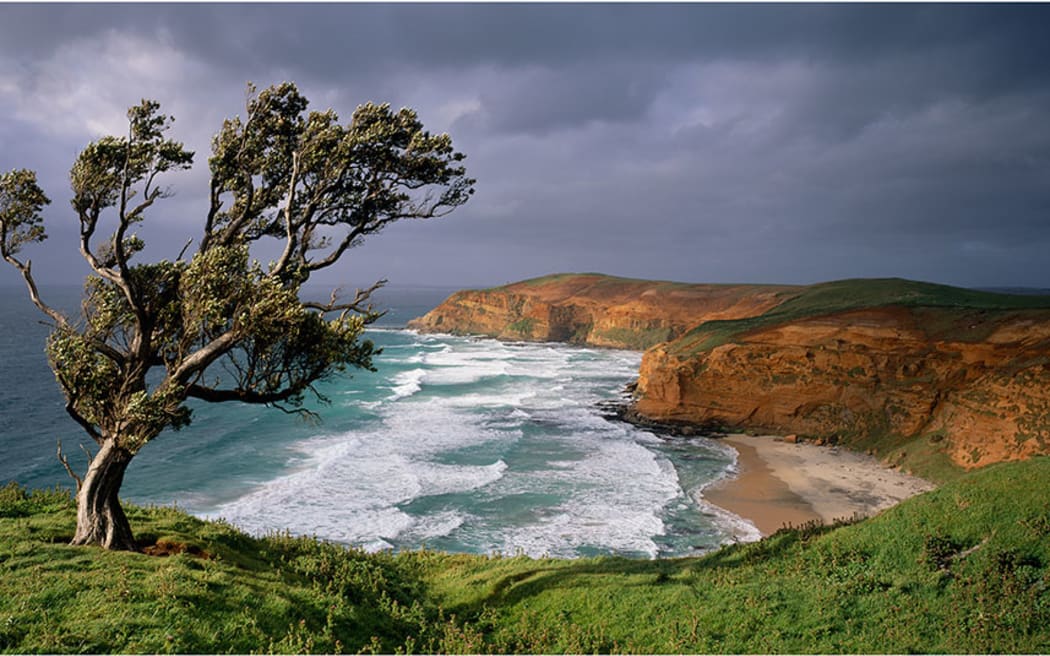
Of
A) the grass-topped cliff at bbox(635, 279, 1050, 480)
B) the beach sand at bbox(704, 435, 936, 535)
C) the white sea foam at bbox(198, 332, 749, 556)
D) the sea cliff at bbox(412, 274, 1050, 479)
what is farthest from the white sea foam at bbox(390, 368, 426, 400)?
the beach sand at bbox(704, 435, 936, 535)

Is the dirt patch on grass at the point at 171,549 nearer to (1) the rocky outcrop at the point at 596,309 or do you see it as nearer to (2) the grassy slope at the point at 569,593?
(2) the grassy slope at the point at 569,593

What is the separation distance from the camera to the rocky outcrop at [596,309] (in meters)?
91.7

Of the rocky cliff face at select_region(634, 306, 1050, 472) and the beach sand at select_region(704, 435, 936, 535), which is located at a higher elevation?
the rocky cliff face at select_region(634, 306, 1050, 472)

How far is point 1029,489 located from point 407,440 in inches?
1233

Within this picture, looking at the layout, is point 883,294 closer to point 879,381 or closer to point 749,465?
point 879,381

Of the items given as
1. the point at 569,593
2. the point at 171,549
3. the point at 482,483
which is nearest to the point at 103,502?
the point at 171,549

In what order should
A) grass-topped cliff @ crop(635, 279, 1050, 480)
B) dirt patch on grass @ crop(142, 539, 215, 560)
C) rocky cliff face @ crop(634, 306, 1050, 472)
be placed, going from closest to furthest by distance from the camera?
dirt patch on grass @ crop(142, 539, 215, 560), rocky cliff face @ crop(634, 306, 1050, 472), grass-topped cliff @ crop(635, 279, 1050, 480)

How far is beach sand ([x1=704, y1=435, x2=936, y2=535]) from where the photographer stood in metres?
25.5

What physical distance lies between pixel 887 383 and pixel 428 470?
1121 inches

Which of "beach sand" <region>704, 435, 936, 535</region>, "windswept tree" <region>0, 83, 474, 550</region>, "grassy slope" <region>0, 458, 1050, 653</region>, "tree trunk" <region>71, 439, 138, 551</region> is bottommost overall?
"beach sand" <region>704, 435, 936, 535</region>

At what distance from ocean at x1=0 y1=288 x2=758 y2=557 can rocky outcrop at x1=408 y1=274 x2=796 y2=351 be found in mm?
40308

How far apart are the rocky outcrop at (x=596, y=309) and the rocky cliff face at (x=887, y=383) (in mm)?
37034

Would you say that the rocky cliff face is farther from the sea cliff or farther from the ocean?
the ocean

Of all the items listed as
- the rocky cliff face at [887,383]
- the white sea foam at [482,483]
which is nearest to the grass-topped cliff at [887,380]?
the rocky cliff face at [887,383]
